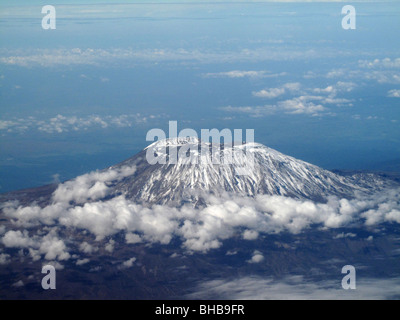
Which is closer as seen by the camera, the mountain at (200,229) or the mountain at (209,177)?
the mountain at (200,229)

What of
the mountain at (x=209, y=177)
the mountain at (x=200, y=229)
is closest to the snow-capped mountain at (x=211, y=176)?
the mountain at (x=209, y=177)

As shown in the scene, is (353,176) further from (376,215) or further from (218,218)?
(218,218)

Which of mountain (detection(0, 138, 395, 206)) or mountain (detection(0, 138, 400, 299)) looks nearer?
mountain (detection(0, 138, 400, 299))

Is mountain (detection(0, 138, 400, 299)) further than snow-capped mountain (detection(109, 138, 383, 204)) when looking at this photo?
No

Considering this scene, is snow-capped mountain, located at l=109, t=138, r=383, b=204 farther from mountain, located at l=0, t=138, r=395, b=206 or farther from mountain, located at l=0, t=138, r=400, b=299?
mountain, located at l=0, t=138, r=400, b=299

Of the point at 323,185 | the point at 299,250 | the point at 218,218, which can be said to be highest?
the point at 323,185

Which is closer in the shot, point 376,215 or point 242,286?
point 242,286

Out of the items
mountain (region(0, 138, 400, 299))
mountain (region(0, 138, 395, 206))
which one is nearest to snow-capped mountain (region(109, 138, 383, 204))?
mountain (region(0, 138, 395, 206))

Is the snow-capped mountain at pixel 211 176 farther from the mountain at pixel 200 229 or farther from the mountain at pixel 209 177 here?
the mountain at pixel 200 229

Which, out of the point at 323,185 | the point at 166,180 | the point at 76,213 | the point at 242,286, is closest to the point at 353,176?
the point at 323,185
